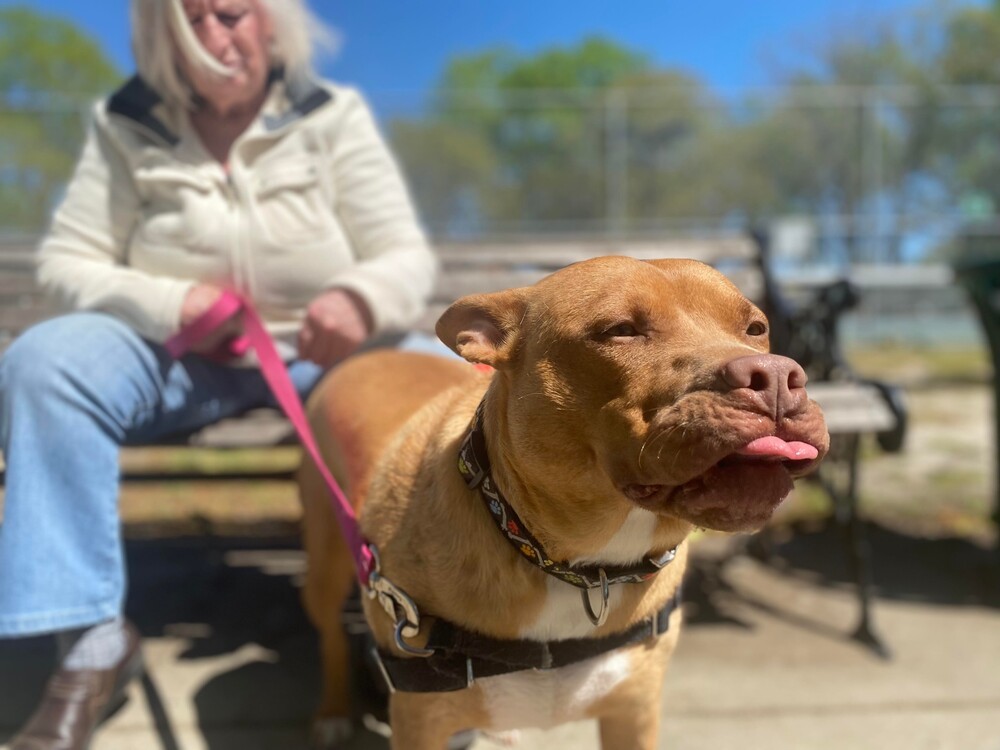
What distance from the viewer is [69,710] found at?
180 cm

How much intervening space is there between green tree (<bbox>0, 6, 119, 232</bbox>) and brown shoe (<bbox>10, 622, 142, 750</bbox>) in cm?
365

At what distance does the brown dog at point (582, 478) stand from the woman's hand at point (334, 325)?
541 millimetres

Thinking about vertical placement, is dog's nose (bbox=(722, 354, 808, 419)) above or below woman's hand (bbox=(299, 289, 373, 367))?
above

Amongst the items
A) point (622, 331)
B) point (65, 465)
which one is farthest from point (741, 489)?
point (65, 465)

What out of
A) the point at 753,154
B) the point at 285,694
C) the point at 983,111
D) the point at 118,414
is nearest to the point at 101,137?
the point at 118,414

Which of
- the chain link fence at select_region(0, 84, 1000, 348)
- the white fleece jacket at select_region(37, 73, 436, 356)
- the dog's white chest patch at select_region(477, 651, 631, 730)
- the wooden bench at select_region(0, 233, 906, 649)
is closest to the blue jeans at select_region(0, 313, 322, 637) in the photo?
the white fleece jacket at select_region(37, 73, 436, 356)

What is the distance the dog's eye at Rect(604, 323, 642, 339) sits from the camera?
122 centimetres

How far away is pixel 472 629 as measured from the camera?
1.38 meters

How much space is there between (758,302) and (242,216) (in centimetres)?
206

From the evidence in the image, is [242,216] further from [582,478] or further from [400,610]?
[582,478]

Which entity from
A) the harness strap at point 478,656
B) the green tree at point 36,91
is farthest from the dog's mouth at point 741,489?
the green tree at point 36,91

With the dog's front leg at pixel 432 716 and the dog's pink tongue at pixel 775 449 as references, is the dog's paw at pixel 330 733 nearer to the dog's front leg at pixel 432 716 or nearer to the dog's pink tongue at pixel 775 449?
the dog's front leg at pixel 432 716

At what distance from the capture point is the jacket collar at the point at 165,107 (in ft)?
7.49

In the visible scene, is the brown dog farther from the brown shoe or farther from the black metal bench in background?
the black metal bench in background
